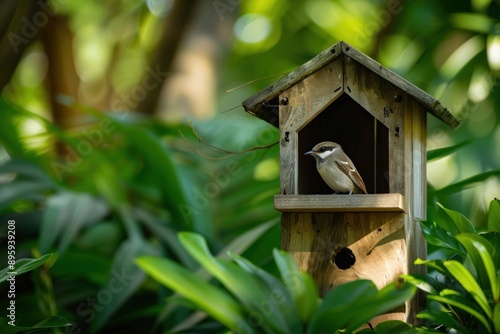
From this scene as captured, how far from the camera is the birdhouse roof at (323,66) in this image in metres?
2.46

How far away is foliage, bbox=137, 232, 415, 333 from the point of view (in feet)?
6.57

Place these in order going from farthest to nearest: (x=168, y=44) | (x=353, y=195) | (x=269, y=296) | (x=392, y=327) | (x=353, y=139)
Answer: (x=168, y=44) < (x=353, y=139) < (x=353, y=195) < (x=392, y=327) < (x=269, y=296)

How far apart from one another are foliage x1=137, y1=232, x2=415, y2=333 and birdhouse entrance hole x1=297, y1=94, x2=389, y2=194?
946 mm

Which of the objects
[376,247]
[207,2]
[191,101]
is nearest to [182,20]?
[207,2]

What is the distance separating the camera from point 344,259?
8.68ft

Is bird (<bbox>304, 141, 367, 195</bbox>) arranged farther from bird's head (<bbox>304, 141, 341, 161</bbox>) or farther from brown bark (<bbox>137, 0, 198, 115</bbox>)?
brown bark (<bbox>137, 0, 198, 115</bbox>)

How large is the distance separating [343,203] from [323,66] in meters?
0.52

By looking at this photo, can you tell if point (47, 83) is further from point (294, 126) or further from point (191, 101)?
point (294, 126)

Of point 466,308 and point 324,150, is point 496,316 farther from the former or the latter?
point 324,150

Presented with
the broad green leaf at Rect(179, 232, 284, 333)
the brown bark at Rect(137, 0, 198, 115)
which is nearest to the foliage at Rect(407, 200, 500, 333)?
the broad green leaf at Rect(179, 232, 284, 333)

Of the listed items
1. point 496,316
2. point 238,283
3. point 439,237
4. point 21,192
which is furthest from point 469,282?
point 21,192

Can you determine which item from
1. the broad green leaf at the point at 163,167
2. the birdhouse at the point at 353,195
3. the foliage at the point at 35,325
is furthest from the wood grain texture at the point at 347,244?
the broad green leaf at the point at 163,167

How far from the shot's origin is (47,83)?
6070mm

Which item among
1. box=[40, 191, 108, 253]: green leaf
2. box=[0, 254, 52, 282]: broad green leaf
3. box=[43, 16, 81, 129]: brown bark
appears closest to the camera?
box=[0, 254, 52, 282]: broad green leaf
